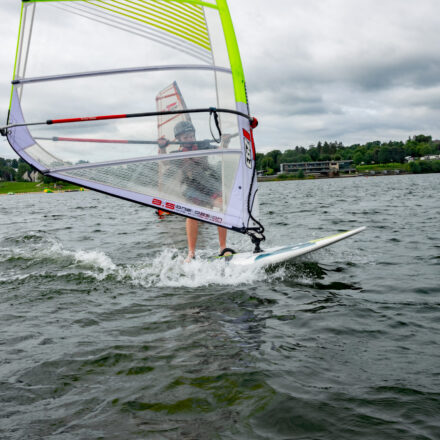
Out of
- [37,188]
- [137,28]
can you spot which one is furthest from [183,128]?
[37,188]

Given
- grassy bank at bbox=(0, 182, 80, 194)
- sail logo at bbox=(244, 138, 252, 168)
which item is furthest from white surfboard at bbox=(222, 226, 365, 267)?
grassy bank at bbox=(0, 182, 80, 194)

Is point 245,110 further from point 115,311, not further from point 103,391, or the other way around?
point 103,391

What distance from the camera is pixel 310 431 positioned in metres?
2.04

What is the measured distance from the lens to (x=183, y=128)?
4289 mm

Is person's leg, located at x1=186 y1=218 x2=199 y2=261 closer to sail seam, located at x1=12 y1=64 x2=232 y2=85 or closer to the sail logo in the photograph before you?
the sail logo

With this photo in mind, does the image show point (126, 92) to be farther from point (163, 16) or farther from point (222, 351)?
point (222, 351)

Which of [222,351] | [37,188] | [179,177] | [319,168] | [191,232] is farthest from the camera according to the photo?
[319,168]

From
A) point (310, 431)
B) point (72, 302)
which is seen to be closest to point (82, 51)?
point (72, 302)

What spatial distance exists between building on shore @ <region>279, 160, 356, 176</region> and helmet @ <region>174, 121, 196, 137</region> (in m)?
111

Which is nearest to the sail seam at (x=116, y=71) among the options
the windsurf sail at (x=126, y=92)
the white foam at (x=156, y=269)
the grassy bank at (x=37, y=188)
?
the windsurf sail at (x=126, y=92)

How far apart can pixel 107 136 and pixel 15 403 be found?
2.50m

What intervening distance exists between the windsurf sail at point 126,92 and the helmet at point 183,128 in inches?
1.3

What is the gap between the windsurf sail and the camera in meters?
3.90

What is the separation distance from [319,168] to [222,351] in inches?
4760
